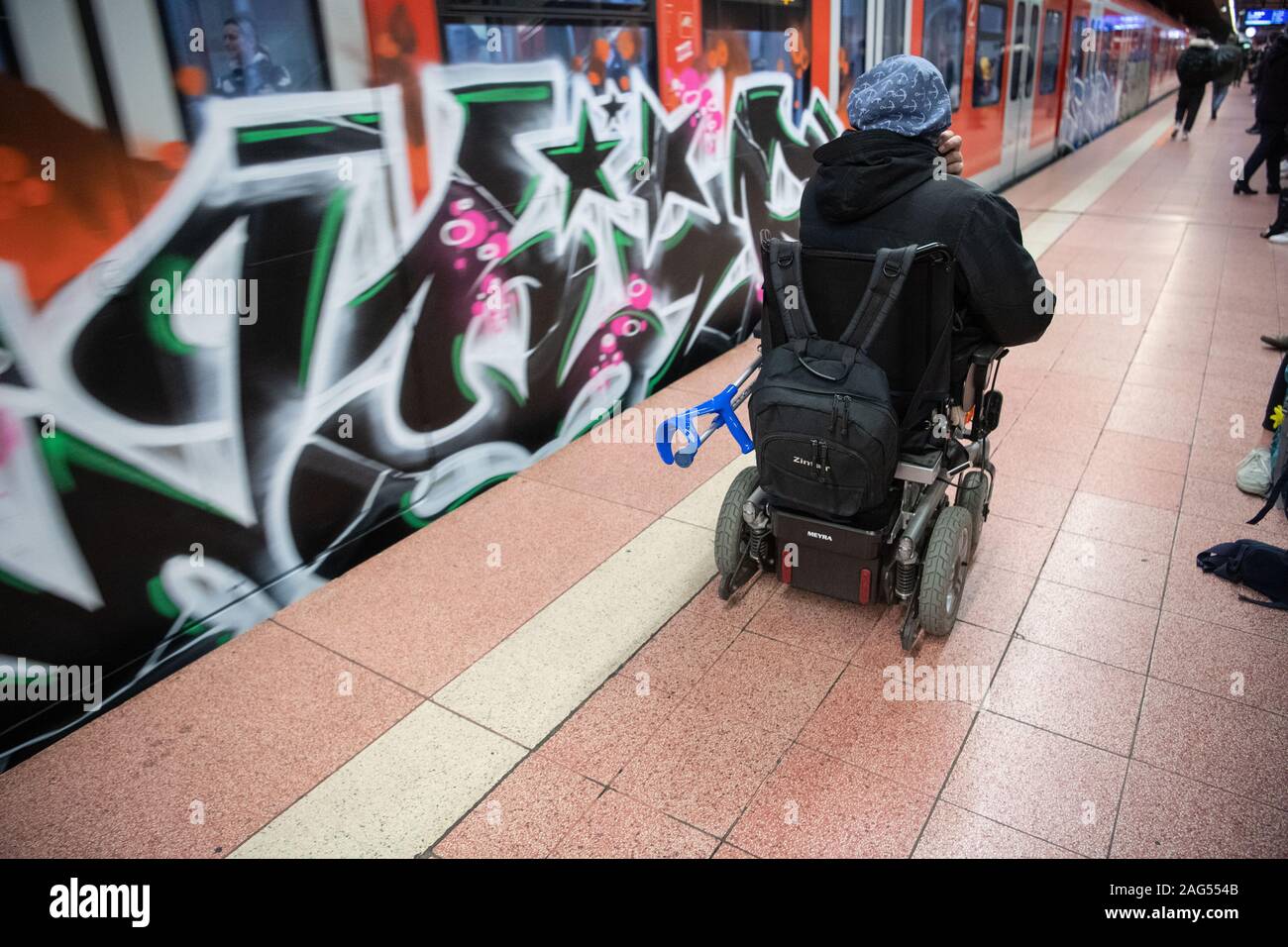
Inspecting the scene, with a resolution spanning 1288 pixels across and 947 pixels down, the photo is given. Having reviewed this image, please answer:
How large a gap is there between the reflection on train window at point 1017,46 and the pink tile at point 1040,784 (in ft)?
32.4

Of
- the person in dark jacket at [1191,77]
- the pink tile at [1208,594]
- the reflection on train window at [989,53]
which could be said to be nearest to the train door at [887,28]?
the reflection on train window at [989,53]

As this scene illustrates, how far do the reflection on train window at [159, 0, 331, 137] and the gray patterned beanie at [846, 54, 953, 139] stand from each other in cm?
163

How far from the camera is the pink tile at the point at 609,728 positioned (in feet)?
7.66

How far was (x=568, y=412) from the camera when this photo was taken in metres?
4.12

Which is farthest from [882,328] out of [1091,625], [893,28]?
[893,28]

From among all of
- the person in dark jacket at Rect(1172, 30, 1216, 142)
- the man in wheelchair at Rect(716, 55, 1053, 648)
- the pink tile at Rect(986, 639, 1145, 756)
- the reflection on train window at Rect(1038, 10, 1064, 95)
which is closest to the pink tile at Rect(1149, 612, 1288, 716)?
the pink tile at Rect(986, 639, 1145, 756)

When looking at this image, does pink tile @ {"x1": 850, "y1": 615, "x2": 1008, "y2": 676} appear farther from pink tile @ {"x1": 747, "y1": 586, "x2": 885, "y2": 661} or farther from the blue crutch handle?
the blue crutch handle

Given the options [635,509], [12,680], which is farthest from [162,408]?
[635,509]

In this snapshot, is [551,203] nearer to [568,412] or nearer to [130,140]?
[568,412]

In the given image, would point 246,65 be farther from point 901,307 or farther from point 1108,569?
point 1108,569

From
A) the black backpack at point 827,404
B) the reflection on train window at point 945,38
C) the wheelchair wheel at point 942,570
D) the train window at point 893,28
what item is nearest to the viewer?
the black backpack at point 827,404

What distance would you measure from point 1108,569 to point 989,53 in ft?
25.8

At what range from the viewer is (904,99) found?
Result: 2281mm

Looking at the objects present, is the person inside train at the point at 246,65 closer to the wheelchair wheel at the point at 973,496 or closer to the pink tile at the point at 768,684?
the pink tile at the point at 768,684
